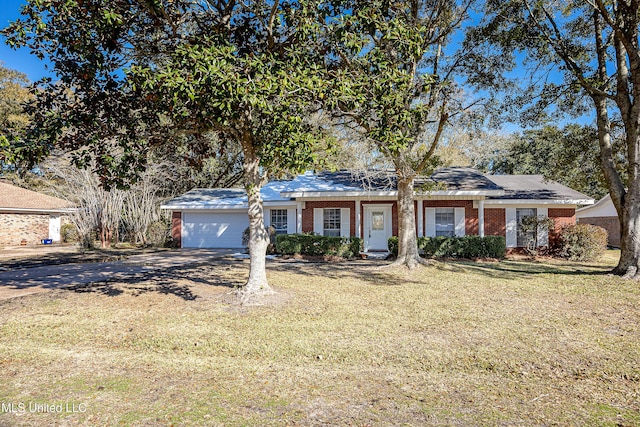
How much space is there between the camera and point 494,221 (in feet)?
58.4

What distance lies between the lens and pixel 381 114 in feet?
23.2

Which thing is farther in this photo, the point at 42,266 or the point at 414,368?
the point at 42,266

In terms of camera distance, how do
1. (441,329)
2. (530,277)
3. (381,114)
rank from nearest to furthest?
1. (441,329)
2. (381,114)
3. (530,277)

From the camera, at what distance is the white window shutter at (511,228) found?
17.8 m

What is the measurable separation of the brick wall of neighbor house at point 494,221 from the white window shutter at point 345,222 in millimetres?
6466

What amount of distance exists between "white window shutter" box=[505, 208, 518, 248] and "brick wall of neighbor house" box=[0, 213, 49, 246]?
1121 inches

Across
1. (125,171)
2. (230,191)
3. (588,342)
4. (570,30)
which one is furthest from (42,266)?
(570,30)

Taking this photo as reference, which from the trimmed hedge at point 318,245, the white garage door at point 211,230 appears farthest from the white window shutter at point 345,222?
the white garage door at point 211,230

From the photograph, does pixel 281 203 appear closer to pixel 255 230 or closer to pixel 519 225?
pixel 255 230

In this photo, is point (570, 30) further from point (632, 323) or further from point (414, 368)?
point (414, 368)

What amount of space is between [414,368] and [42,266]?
14.9 m

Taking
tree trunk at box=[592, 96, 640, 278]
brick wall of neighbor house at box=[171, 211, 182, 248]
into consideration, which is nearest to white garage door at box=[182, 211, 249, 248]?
brick wall of neighbor house at box=[171, 211, 182, 248]

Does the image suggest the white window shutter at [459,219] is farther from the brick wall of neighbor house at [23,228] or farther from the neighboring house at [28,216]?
the brick wall of neighbor house at [23,228]

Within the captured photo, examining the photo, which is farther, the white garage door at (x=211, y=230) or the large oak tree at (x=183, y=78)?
the white garage door at (x=211, y=230)
